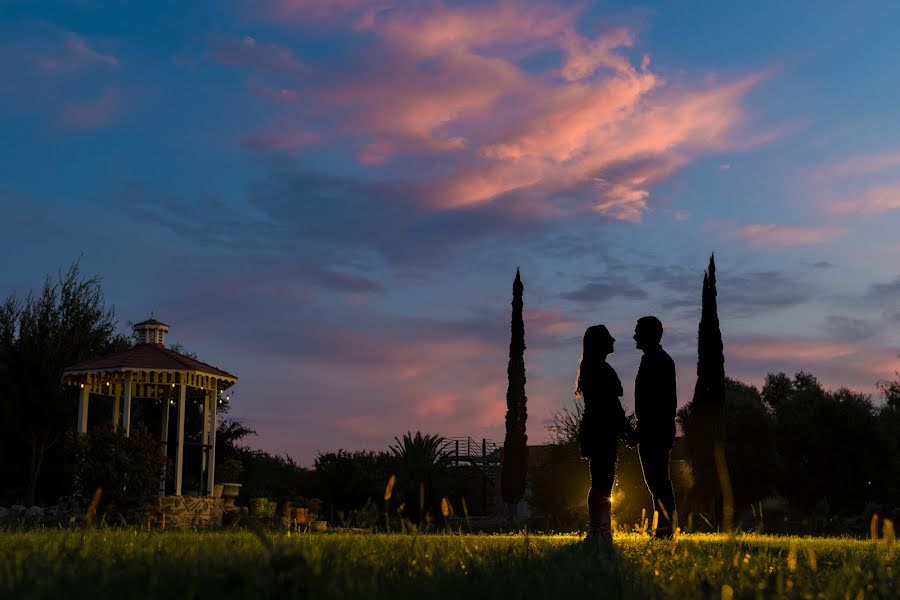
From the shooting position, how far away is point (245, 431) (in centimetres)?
4047

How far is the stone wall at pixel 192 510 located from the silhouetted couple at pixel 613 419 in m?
15.5

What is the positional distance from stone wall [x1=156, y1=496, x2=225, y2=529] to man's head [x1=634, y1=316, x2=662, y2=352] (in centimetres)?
1581

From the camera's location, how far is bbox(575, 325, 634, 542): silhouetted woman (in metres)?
9.69

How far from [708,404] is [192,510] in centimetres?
2294

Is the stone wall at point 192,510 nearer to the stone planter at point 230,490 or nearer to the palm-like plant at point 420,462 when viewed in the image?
the stone planter at point 230,490

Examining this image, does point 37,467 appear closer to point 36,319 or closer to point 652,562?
point 36,319

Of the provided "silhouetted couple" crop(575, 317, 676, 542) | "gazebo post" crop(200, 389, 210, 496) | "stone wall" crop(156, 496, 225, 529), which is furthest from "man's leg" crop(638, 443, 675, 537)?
"gazebo post" crop(200, 389, 210, 496)

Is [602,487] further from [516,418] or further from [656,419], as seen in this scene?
[516,418]

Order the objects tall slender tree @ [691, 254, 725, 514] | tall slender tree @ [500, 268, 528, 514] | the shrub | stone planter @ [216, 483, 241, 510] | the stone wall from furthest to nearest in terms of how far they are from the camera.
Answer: tall slender tree @ [500, 268, 528, 514] < tall slender tree @ [691, 254, 725, 514] < stone planter @ [216, 483, 241, 510] < the stone wall < the shrub

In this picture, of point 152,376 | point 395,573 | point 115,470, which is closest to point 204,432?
point 152,376

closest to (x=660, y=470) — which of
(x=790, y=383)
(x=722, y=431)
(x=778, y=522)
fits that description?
(x=778, y=522)

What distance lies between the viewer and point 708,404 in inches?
1538

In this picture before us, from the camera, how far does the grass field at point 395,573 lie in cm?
350

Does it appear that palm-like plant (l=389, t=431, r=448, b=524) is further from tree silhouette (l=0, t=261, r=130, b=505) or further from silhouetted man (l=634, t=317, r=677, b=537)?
silhouetted man (l=634, t=317, r=677, b=537)
